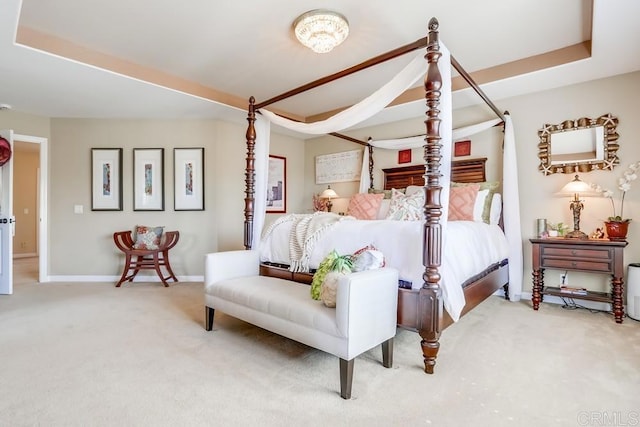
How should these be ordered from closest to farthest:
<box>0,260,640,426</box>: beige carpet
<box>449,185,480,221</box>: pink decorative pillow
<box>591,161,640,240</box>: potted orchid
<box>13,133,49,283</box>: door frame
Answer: <box>0,260,640,426</box>: beige carpet < <box>591,161,640,240</box>: potted orchid < <box>449,185,480,221</box>: pink decorative pillow < <box>13,133,49,283</box>: door frame

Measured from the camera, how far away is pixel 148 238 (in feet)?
14.8

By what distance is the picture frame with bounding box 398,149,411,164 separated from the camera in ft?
15.4

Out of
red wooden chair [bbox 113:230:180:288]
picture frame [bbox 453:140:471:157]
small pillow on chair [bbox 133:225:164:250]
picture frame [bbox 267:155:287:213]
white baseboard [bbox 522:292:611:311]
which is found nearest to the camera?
white baseboard [bbox 522:292:611:311]

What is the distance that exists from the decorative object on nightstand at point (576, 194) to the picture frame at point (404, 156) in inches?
73.7

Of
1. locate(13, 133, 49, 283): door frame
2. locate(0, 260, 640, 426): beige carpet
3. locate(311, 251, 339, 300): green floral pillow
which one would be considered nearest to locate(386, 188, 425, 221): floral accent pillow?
locate(0, 260, 640, 426): beige carpet

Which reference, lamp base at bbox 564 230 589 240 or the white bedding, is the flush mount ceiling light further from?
lamp base at bbox 564 230 589 240

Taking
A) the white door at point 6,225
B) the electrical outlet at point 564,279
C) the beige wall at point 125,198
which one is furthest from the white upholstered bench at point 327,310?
the white door at point 6,225

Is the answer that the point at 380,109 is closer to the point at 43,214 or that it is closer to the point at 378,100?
the point at 378,100

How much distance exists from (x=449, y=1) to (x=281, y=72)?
6.06ft

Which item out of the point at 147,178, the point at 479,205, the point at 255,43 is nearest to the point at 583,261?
the point at 479,205

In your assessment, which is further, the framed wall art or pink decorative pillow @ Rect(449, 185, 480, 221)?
the framed wall art

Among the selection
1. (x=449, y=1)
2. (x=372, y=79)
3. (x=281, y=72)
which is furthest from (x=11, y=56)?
(x=449, y=1)

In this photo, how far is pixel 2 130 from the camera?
425 cm

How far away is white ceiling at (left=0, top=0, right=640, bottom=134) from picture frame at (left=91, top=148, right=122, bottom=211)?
0.80 metres
